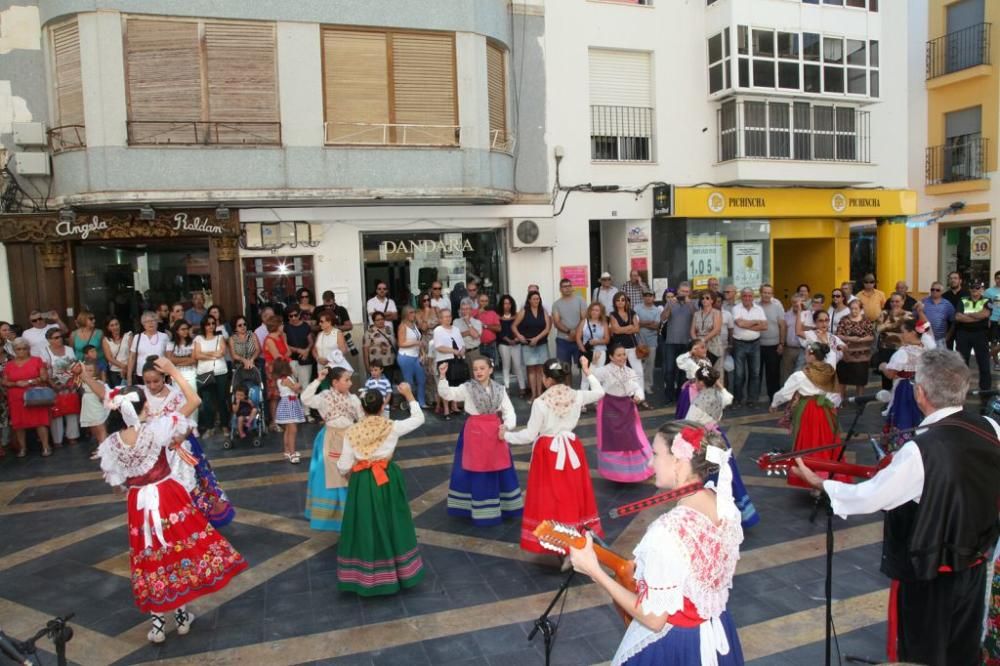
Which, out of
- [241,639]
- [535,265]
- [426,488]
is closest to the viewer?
[241,639]

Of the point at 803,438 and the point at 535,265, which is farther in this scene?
the point at 535,265

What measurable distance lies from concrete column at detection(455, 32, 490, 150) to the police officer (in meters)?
8.40

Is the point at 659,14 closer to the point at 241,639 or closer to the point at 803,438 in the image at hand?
the point at 803,438

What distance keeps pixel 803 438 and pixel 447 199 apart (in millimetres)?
7999

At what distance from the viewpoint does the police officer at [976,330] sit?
11.8 m

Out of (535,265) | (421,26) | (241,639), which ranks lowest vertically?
(241,639)

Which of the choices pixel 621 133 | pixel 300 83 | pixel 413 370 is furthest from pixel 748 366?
pixel 300 83

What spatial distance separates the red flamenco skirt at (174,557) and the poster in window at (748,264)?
13805 millimetres

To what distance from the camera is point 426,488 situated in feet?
26.8

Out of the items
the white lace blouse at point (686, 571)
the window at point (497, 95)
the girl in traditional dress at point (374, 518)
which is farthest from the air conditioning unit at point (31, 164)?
the white lace blouse at point (686, 571)

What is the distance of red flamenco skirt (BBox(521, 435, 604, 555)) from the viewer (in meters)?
6.08

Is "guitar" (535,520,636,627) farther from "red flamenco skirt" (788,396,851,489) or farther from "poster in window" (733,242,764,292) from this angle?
"poster in window" (733,242,764,292)

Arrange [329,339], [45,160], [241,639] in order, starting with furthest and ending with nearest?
[45,160] < [329,339] < [241,639]

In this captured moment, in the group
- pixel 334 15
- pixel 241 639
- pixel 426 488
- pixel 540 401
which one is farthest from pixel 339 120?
pixel 241 639
